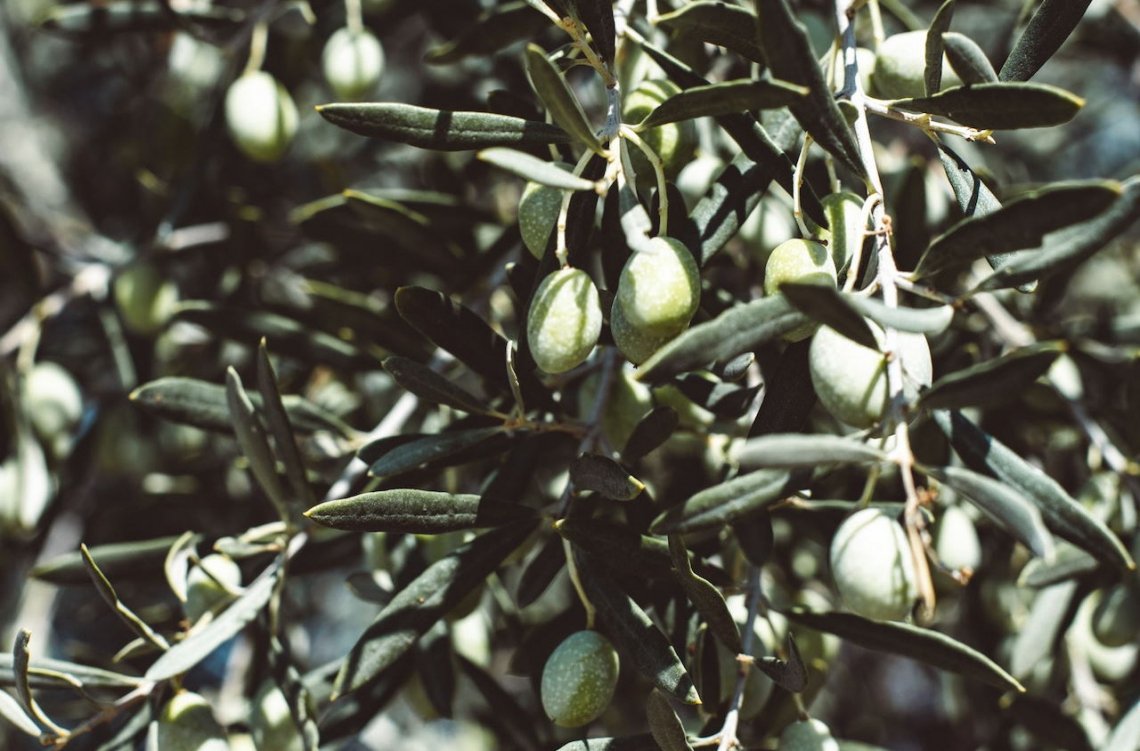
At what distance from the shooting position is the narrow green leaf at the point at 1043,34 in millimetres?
971

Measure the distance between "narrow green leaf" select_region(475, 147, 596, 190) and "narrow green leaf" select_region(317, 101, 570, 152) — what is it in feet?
0.60

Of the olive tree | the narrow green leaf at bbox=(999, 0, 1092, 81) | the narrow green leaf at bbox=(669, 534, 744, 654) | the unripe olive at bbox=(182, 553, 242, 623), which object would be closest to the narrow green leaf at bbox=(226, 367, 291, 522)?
the olive tree

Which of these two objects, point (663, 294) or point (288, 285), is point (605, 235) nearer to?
point (663, 294)

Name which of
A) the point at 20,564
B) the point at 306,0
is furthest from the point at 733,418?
the point at 20,564

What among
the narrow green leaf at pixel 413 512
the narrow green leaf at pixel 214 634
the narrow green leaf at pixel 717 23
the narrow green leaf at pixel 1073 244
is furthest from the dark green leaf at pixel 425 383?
the narrow green leaf at pixel 1073 244

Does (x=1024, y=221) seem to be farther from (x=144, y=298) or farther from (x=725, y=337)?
(x=144, y=298)

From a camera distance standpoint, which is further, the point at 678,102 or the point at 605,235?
the point at 605,235

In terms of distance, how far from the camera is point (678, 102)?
85 cm

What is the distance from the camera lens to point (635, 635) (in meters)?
0.98

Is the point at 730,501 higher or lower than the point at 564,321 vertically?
lower

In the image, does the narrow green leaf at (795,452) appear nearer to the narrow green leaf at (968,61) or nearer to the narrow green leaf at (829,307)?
the narrow green leaf at (829,307)

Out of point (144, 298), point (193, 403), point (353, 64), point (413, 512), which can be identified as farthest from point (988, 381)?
point (144, 298)

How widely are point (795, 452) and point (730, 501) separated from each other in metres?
0.15

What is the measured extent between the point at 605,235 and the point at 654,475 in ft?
3.28
